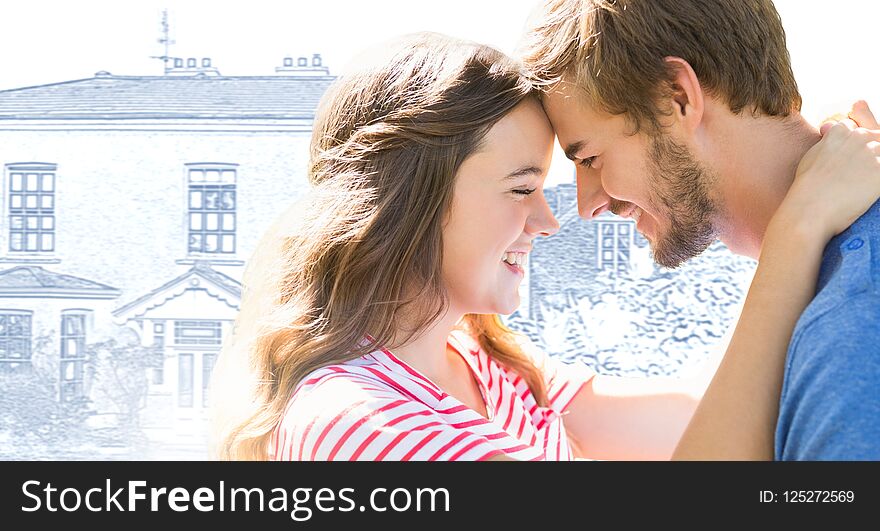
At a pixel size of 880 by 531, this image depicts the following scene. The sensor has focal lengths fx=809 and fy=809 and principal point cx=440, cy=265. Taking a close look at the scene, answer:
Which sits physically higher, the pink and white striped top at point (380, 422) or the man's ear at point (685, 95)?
the man's ear at point (685, 95)

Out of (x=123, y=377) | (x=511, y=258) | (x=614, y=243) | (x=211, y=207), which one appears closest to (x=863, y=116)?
(x=511, y=258)

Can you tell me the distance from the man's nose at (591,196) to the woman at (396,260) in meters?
0.08

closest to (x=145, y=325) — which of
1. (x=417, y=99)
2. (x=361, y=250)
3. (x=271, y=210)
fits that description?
(x=271, y=210)

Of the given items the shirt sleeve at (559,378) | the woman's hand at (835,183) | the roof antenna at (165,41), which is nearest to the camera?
the woman's hand at (835,183)

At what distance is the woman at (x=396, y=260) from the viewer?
0.99 meters

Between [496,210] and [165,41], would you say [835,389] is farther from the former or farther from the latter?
[165,41]

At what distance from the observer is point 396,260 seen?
1122 mm

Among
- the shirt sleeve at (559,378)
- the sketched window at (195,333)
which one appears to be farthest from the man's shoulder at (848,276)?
the sketched window at (195,333)

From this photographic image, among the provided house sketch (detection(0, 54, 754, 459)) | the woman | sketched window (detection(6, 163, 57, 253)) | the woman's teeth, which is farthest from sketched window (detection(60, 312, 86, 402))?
the woman's teeth

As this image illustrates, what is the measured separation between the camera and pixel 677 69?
1077mm

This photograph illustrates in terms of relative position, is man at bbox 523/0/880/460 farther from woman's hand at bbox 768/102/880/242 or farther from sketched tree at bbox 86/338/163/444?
sketched tree at bbox 86/338/163/444

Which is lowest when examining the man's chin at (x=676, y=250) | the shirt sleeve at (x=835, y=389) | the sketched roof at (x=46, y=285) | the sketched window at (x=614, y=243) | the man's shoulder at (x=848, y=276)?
the shirt sleeve at (x=835, y=389)

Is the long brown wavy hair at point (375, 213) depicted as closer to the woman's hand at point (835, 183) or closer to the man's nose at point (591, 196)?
the man's nose at point (591, 196)
